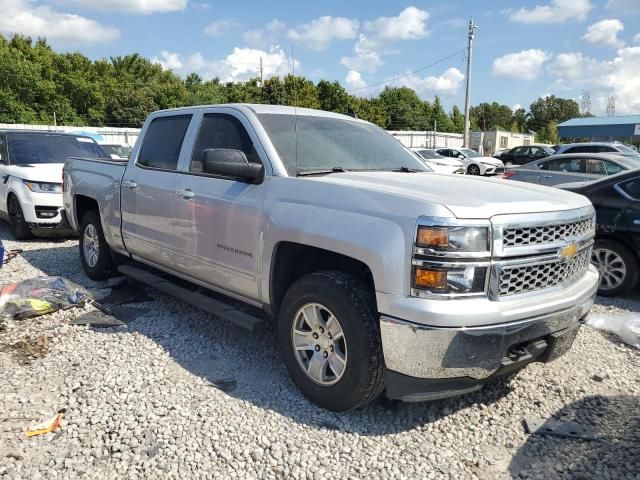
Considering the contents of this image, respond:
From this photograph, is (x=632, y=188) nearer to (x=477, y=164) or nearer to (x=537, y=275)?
(x=537, y=275)

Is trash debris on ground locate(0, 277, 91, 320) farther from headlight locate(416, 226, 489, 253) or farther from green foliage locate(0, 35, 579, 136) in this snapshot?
green foliage locate(0, 35, 579, 136)

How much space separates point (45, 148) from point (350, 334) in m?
8.07

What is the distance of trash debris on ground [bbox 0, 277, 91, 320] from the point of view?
4.77 meters

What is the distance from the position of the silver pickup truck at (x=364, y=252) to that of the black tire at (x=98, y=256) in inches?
59.5

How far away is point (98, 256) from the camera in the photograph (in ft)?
19.2

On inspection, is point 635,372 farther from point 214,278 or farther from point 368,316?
point 214,278

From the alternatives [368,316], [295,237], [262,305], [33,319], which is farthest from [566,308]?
[33,319]

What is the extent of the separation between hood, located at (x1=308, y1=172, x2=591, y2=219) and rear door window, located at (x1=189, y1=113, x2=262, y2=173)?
0.72m

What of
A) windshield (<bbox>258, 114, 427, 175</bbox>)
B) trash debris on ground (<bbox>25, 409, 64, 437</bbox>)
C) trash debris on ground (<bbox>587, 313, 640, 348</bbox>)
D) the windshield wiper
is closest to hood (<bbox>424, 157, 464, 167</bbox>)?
trash debris on ground (<bbox>587, 313, 640, 348</bbox>)

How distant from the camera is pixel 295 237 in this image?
10.7 feet

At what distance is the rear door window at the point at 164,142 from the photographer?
4586 mm

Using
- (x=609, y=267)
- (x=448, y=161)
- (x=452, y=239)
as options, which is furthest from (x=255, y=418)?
(x=448, y=161)

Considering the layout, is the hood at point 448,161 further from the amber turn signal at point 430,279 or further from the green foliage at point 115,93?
the amber turn signal at point 430,279

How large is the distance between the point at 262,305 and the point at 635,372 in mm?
2838
